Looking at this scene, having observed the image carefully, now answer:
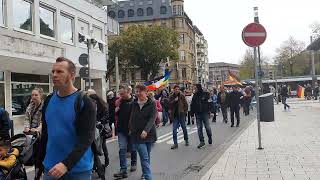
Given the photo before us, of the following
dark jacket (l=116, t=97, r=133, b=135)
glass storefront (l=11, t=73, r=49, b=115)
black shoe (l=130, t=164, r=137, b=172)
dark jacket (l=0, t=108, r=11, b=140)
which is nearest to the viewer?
dark jacket (l=0, t=108, r=11, b=140)

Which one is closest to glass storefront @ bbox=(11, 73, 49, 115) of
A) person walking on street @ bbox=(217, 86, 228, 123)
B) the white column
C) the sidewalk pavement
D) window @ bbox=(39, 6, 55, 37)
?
the white column

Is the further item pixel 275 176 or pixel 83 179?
pixel 275 176

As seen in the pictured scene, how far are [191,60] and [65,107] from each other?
10919cm

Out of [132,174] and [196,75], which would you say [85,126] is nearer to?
[132,174]

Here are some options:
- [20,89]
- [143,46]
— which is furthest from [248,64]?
[20,89]

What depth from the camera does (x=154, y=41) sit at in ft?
222

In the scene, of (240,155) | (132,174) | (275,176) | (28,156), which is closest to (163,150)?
(240,155)

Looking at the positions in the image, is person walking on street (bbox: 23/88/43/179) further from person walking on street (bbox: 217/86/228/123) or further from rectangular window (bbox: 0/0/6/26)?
person walking on street (bbox: 217/86/228/123)

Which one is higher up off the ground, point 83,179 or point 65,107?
point 65,107

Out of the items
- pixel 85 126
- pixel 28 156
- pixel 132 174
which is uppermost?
pixel 85 126

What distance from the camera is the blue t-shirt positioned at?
155 inches

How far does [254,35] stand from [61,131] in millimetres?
8347

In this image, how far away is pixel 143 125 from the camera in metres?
7.87

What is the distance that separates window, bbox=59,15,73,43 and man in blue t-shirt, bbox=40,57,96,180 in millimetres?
22757
